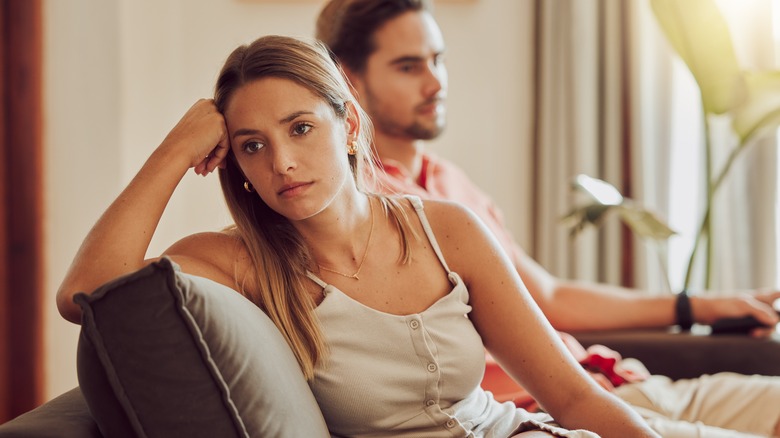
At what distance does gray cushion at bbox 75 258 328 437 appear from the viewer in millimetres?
878

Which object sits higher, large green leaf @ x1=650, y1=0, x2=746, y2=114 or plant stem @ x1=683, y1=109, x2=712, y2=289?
large green leaf @ x1=650, y1=0, x2=746, y2=114

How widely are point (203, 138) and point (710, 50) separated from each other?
1.51 metres

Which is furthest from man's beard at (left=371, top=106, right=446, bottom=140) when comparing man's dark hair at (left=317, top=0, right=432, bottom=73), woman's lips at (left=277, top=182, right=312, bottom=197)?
woman's lips at (left=277, top=182, right=312, bottom=197)

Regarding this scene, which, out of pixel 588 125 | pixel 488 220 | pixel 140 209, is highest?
pixel 588 125

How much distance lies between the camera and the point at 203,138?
3.98 feet

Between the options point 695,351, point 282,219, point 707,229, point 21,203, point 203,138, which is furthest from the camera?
point 21,203

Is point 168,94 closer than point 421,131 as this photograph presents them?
No

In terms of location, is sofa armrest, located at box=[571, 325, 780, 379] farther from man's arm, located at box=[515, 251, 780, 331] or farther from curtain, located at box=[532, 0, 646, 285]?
curtain, located at box=[532, 0, 646, 285]

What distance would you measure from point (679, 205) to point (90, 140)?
6.56 ft

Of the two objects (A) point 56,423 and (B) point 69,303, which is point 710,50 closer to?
(B) point 69,303

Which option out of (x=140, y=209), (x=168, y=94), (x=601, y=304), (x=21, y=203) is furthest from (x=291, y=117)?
(x=168, y=94)

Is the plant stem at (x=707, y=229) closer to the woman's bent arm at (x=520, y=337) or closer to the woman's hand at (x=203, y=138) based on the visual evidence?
the woman's bent arm at (x=520, y=337)

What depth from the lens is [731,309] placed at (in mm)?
1977

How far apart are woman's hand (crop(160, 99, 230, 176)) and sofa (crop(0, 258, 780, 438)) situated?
1.02 feet
